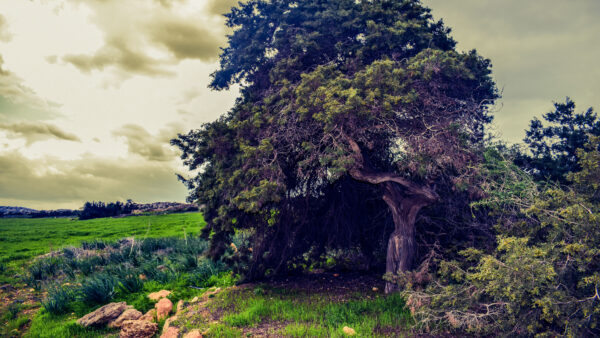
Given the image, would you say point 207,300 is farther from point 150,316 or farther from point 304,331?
point 304,331

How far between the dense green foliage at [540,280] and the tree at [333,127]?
5.72 ft

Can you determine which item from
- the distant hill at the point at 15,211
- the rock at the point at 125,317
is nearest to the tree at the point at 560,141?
the rock at the point at 125,317

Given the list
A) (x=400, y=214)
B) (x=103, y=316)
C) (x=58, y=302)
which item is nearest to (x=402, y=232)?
(x=400, y=214)

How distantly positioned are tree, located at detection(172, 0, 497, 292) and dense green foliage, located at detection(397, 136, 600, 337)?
1.74 meters

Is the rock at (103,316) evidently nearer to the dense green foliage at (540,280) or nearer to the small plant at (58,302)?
the small plant at (58,302)

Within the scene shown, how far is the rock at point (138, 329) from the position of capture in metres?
6.93

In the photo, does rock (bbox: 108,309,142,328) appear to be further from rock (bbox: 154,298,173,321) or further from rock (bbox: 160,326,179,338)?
rock (bbox: 160,326,179,338)

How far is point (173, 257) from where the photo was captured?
1397 cm

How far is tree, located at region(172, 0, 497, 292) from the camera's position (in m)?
7.30

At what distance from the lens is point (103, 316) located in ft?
26.5

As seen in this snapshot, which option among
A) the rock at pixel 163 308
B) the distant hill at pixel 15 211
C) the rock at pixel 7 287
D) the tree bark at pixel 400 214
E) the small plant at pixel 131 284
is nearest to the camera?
the tree bark at pixel 400 214

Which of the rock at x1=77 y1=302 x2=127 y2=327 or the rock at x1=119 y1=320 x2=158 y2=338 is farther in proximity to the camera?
the rock at x1=77 y1=302 x2=127 y2=327

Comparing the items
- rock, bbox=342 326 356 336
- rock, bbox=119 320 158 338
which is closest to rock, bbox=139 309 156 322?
rock, bbox=119 320 158 338

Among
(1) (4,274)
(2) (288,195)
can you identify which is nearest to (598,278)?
(2) (288,195)
